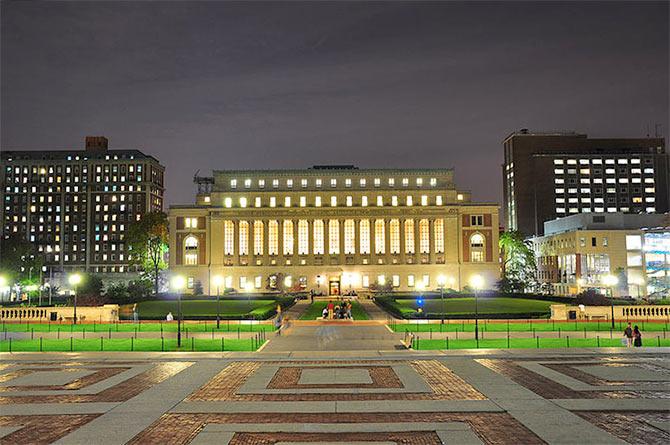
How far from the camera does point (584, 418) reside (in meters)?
22.4

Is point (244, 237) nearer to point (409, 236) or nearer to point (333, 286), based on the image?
point (333, 286)

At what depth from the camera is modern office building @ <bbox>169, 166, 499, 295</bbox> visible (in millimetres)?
127812

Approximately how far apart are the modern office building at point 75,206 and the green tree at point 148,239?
2932 inches

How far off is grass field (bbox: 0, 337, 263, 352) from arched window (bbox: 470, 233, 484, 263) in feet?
289

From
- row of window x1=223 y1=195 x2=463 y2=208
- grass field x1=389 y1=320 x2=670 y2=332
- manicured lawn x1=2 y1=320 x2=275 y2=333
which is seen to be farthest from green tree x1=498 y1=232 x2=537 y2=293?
manicured lawn x1=2 y1=320 x2=275 y2=333

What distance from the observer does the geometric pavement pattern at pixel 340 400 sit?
20453 millimetres

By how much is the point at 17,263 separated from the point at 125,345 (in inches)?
3156

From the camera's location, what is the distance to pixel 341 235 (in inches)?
5098

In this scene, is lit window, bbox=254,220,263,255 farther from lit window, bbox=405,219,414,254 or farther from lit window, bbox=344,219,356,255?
lit window, bbox=405,219,414,254

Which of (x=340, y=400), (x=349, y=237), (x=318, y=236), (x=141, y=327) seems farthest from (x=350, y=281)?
(x=340, y=400)

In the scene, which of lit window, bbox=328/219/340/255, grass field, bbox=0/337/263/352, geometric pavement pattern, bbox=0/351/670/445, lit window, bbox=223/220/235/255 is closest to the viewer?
geometric pavement pattern, bbox=0/351/670/445

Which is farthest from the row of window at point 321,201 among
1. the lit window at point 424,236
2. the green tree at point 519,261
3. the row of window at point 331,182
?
the green tree at point 519,261

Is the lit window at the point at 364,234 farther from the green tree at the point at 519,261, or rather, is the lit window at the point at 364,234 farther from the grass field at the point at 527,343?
the grass field at the point at 527,343

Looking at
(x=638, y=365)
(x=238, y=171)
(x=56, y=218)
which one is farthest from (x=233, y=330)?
(x=56, y=218)
